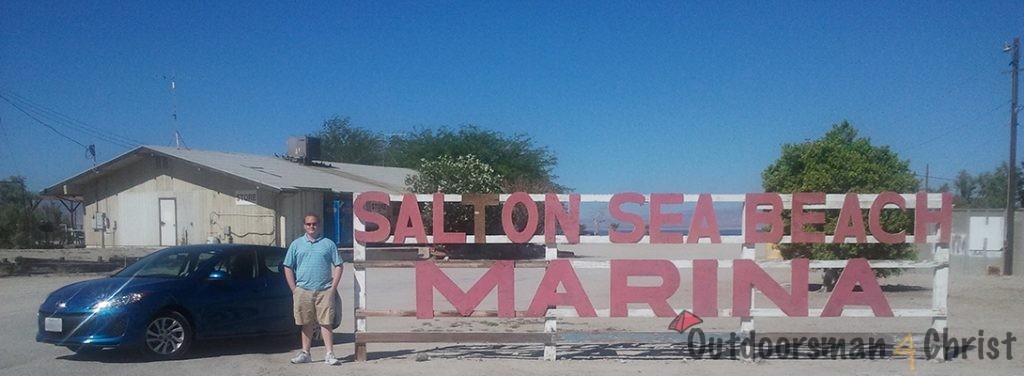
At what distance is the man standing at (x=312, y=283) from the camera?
27.0 ft

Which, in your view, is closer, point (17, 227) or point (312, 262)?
point (312, 262)

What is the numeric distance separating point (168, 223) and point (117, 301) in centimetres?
2079

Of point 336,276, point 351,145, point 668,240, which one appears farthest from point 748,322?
point 351,145

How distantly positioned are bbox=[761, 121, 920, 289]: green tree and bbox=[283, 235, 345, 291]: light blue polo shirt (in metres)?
10.8

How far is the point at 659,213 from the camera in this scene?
8656 millimetres

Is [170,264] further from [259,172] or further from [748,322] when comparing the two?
[259,172]

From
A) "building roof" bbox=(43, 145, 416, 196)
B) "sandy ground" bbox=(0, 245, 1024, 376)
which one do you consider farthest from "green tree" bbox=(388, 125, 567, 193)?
"sandy ground" bbox=(0, 245, 1024, 376)

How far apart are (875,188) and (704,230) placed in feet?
26.5

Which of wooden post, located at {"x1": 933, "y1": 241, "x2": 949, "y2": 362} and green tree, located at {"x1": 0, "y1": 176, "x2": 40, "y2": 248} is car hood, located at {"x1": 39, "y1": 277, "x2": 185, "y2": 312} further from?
green tree, located at {"x1": 0, "y1": 176, "x2": 40, "y2": 248}

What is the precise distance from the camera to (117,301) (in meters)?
8.11

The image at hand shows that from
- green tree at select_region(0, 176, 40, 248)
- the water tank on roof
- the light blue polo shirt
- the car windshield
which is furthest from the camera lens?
the water tank on roof

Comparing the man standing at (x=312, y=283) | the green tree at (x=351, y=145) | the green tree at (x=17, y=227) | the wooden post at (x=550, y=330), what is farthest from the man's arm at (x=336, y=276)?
the green tree at (x=351, y=145)

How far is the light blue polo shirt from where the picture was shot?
8.25 metres

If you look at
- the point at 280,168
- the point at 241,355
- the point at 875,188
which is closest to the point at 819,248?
the point at 875,188
